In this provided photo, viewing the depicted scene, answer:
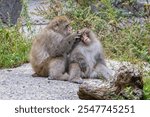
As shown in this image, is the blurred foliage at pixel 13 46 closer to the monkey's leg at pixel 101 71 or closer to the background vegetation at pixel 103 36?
the background vegetation at pixel 103 36

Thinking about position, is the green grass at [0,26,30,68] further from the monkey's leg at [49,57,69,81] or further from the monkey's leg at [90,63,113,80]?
the monkey's leg at [90,63,113,80]

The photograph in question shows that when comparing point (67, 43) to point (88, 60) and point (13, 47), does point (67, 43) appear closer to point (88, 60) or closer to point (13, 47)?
point (88, 60)

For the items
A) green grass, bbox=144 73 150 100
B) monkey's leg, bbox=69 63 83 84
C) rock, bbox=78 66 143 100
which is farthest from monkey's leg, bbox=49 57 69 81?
rock, bbox=78 66 143 100

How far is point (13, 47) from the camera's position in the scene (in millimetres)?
14031

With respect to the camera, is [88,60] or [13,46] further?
[13,46]

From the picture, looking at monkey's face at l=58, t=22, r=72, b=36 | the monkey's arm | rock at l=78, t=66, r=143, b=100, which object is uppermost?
monkey's face at l=58, t=22, r=72, b=36

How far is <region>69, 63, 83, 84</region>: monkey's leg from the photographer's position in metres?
11.4

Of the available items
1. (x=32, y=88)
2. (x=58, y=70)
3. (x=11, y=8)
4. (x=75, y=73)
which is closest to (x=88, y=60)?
(x=75, y=73)

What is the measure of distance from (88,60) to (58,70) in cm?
57

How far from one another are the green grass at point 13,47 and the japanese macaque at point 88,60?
1951 mm

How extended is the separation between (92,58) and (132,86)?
2672mm

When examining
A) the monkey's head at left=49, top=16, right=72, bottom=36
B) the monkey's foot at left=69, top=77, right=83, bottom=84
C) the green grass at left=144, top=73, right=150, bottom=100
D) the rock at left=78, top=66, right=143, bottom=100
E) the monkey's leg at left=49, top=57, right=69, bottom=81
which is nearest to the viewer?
the rock at left=78, top=66, right=143, bottom=100

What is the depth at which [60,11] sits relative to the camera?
16.0m

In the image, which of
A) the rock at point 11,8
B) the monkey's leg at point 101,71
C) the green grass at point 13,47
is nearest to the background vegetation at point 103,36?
the green grass at point 13,47
